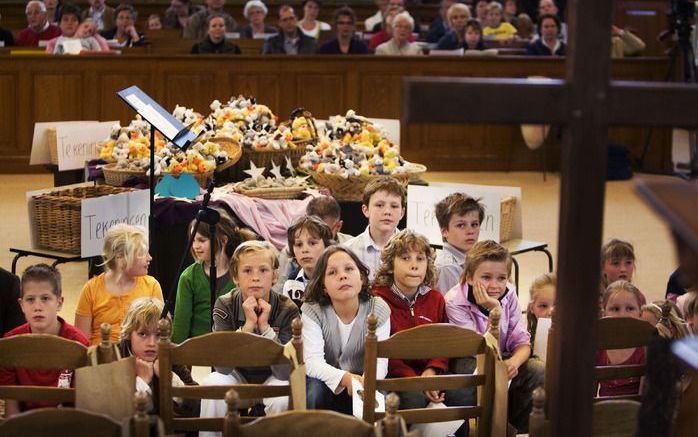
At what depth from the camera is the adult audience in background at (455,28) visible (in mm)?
12148

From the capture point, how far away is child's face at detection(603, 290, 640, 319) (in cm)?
432

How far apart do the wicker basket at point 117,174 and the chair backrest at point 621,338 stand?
384cm

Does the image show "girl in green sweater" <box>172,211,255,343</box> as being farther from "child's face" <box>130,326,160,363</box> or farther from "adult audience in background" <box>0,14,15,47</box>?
"adult audience in background" <box>0,14,15,47</box>

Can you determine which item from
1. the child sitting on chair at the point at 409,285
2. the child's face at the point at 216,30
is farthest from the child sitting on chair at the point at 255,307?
the child's face at the point at 216,30

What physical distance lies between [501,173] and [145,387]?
27.3ft

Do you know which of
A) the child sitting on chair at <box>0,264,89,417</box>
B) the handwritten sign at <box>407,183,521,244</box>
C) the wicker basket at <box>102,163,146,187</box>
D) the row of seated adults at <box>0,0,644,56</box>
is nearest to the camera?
the child sitting on chair at <box>0,264,89,417</box>

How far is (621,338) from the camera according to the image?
3.71 m

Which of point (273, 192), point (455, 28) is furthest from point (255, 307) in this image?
point (455, 28)

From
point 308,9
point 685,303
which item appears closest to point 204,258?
point 685,303

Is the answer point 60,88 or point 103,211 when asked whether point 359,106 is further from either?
point 103,211

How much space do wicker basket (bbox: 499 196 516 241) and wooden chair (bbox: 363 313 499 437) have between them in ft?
9.55

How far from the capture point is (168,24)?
13.7m

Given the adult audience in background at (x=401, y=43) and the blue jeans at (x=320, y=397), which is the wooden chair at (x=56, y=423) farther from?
the adult audience in background at (x=401, y=43)

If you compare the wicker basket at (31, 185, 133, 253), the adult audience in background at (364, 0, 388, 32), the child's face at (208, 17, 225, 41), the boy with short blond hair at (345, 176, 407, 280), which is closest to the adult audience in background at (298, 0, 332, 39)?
the adult audience in background at (364, 0, 388, 32)
